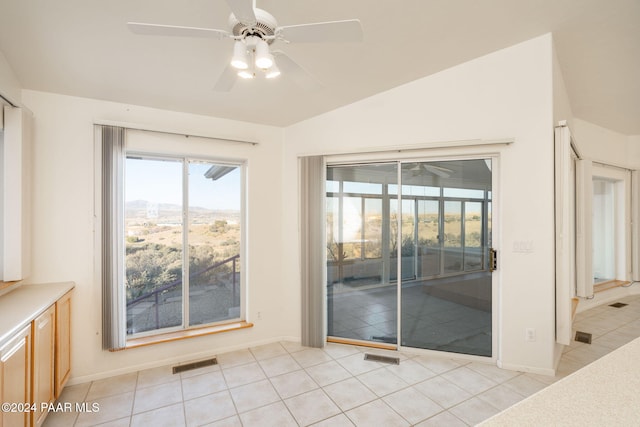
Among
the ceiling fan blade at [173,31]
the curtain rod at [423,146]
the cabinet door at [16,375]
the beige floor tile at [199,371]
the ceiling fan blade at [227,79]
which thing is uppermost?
the ceiling fan blade at [173,31]

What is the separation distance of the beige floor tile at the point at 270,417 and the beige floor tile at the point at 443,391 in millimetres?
1175

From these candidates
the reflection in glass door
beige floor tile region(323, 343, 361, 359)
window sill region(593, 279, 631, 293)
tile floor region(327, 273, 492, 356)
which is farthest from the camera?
window sill region(593, 279, 631, 293)

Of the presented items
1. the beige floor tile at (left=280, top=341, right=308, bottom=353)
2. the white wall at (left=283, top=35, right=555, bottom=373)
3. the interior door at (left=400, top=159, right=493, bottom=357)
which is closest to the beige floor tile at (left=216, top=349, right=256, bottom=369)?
the beige floor tile at (left=280, top=341, right=308, bottom=353)

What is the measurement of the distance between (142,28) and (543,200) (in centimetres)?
328

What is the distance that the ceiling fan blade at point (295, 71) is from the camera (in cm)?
163

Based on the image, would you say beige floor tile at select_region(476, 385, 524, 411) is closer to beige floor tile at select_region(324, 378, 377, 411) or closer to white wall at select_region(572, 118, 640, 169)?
beige floor tile at select_region(324, 378, 377, 411)

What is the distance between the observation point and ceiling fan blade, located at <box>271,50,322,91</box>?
1.63 m

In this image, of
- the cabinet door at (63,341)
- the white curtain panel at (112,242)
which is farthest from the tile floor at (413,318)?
the cabinet door at (63,341)

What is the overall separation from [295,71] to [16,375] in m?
2.43

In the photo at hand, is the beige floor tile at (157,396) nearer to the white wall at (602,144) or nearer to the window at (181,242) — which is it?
the window at (181,242)

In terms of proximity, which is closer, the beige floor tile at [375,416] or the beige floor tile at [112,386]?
the beige floor tile at [375,416]

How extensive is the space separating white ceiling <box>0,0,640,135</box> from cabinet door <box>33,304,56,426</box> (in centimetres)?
195

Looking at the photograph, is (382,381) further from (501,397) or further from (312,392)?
(501,397)

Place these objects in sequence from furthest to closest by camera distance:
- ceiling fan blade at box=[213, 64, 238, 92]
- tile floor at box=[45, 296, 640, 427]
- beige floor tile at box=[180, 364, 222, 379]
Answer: beige floor tile at box=[180, 364, 222, 379]
tile floor at box=[45, 296, 640, 427]
ceiling fan blade at box=[213, 64, 238, 92]
